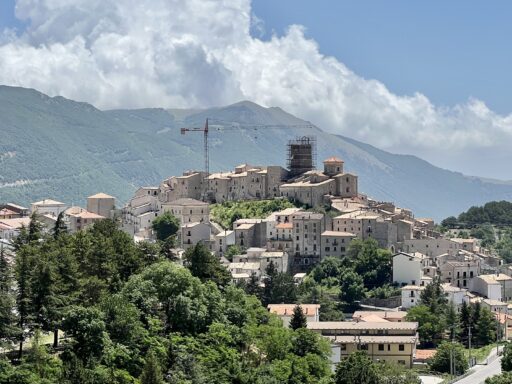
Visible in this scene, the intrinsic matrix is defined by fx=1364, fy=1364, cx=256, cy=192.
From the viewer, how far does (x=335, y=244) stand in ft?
375

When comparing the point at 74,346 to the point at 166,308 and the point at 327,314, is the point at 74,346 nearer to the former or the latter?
the point at 166,308

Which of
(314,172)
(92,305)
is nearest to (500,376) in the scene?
(92,305)

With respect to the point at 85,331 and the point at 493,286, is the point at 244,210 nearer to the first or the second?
the point at 493,286

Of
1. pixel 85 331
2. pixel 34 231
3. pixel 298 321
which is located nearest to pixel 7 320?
pixel 85 331

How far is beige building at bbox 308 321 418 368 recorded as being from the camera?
84625 mm

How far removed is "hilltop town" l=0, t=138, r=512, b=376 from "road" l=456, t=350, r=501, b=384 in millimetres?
4786

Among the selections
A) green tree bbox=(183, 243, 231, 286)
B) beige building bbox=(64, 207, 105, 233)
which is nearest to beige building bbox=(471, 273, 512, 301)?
beige building bbox=(64, 207, 105, 233)

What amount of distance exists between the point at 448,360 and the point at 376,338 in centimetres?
529

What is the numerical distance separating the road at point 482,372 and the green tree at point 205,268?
14.5 metres

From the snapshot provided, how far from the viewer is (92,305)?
216 feet

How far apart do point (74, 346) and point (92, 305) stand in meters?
6.23

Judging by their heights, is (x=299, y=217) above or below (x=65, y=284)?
above

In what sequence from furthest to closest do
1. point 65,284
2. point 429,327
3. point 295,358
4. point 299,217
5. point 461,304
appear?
point 299,217 → point 461,304 → point 429,327 → point 295,358 → point 65,284

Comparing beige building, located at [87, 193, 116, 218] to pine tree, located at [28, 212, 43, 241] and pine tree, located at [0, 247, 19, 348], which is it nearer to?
pine tree, located at [28, 212, 43, 241]
